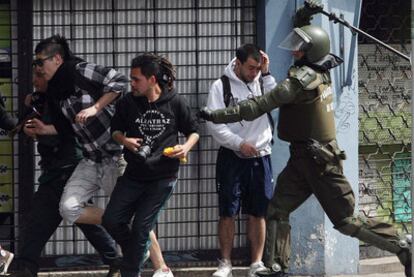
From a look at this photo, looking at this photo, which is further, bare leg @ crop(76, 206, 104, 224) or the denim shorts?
the denim shorts

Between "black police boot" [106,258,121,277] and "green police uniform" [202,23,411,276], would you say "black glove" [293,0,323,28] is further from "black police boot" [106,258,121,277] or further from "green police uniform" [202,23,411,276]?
"black police boot" [106,258,121,277]

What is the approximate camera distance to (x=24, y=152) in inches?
362

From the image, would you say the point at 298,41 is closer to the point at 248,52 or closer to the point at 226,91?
the point at 248,52

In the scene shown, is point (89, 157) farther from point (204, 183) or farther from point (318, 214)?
point (318, 214)

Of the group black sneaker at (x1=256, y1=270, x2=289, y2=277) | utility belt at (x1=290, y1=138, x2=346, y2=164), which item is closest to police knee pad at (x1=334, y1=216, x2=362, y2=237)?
utility belt at (x1=290, y1=138, x2=346, y2=164)

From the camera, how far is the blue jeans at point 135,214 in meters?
8.04

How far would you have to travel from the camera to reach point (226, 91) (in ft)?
29.0

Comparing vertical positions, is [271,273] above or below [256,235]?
below

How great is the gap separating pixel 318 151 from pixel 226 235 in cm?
130

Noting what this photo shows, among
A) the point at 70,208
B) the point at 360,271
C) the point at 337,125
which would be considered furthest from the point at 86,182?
the point at 360,271

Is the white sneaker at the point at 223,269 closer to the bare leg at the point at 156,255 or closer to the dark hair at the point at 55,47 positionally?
the bare leg at the point at 156,255

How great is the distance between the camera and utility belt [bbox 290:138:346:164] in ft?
26.6

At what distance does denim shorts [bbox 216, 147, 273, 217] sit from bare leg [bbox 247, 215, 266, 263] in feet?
0.21

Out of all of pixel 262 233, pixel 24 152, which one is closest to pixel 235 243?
pixel 262 233
